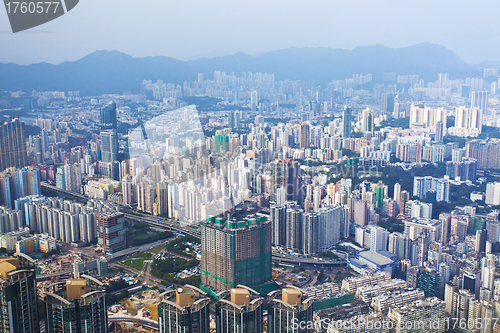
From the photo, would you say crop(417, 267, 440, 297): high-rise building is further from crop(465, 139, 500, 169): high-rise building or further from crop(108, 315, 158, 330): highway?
crop(465, 139, 500, 169): high-rise building

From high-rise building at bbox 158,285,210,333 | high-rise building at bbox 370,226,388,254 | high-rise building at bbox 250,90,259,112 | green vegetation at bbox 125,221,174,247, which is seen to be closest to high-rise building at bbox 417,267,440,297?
high-rise building at bbox 370,226,388,254

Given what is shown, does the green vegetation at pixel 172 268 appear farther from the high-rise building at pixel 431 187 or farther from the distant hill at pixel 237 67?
the high-rise building at pixel 431 187

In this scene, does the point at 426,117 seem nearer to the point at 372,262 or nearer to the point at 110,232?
the point at 372,262

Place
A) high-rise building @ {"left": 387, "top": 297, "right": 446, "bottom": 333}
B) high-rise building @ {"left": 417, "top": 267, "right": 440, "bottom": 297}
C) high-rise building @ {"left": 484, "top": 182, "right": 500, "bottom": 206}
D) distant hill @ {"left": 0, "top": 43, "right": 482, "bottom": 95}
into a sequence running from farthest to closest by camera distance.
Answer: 1. high-rise building @ {"left": 484, "top": 182, "right": 500, "bottom": 206}
2. distant hill @ {"left": 0, "top": 43, "right": 482, "bottom": 95}
3. high-rise building @ {"left": 417, "top": 267, "right": 440, "bottom": 297}
4. high-rise building @ {"left": 387, "top": 297, "right": 446, "bottom": 333}

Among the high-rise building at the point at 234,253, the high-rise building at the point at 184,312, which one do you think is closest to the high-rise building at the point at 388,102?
the high-rise building at the point at 234,253

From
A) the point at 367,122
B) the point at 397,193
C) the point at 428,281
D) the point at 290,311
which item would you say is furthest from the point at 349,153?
the point at 290,311

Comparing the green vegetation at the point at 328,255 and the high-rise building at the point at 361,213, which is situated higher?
the high-rise building at the point at 361,213
